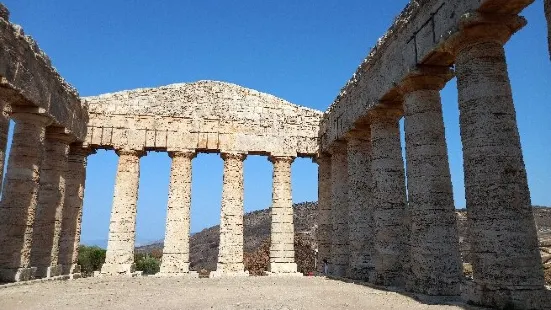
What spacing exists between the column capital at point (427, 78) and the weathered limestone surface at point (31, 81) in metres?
12.1

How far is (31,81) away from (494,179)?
1455 centimetres

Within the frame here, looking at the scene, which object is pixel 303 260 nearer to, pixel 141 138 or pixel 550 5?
pixel 141 138

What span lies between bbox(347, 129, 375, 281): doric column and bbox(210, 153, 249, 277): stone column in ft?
19.7

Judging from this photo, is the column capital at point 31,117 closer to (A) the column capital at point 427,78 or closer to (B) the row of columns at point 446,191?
(B) the row of columns at point 446,191

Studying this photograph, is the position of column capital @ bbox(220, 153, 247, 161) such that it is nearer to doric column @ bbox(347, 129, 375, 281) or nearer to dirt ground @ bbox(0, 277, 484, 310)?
doric column @ bbox(347, 129, 375, 281)

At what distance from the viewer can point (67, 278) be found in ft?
58.9

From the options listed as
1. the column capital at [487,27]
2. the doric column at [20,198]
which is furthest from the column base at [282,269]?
the column capital at [487,27]

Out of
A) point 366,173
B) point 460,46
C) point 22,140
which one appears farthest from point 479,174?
point 22,140

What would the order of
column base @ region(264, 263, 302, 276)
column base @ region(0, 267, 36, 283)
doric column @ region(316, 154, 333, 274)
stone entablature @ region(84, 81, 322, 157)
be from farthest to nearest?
doric column @ region(316, 154, 333, 274)
stone entablature @ region(84, 81, 322, 157)
column base @ region(264, 263, 302, 276)
column base @ region(0, 267, 36, 283)

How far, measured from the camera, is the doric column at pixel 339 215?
729 inches

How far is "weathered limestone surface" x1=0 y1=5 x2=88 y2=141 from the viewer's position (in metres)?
12.4

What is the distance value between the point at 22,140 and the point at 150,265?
2177cm

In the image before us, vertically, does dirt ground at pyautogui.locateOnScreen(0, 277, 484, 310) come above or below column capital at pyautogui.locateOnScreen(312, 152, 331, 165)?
below

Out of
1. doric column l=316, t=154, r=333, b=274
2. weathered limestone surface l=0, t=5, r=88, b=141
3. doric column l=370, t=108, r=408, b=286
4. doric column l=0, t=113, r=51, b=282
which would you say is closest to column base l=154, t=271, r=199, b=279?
doric column l=0, t=113, r=51, b=282
